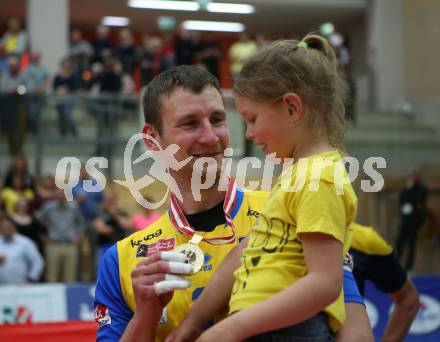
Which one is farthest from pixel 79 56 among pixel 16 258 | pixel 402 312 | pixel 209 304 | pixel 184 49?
pixel 209 304

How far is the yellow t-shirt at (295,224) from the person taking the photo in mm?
2424

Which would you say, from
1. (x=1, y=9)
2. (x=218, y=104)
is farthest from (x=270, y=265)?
(x=1, y=9)

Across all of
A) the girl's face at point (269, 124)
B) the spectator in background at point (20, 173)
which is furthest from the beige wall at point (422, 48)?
the girl's face at point (269, 124)

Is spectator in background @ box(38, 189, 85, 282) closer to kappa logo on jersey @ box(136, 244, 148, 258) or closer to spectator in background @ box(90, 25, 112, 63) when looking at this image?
spectator in background @ box(90, 25, 112, 63)

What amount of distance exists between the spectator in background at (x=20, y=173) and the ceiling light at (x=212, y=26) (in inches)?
493

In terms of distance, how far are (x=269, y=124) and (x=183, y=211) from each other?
828mm

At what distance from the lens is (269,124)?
258cm

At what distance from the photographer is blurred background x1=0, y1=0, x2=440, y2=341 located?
11836 millimetres

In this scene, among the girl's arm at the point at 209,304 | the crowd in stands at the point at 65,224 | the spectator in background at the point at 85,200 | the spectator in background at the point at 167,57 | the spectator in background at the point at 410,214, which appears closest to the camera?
the girl's arm at the point at 209,304

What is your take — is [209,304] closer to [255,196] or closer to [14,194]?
[255,196]

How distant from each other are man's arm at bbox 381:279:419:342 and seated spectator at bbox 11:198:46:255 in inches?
288

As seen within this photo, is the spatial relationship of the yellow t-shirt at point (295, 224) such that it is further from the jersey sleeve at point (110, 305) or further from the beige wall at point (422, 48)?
the beige wall at point (422, 48)

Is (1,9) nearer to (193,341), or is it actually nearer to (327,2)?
(327,2)

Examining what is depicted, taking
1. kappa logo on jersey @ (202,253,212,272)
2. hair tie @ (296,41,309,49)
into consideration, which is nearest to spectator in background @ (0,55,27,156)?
kappa logo on jersey @ (202,253,212,272)
